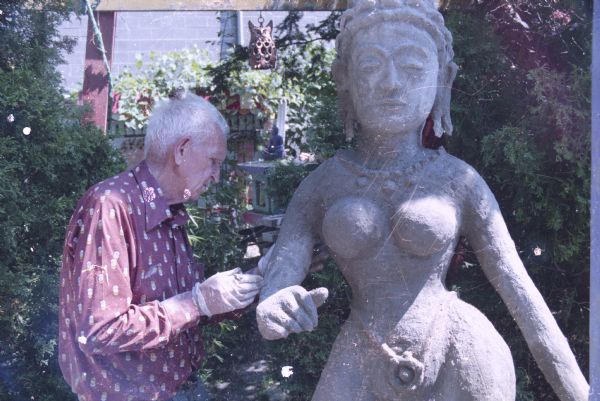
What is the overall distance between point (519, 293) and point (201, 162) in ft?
3.38

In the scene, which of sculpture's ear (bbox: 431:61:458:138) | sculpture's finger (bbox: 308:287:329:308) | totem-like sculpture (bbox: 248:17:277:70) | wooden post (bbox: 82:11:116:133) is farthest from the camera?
totem-like sculpture (bbox: 248:17:277:70)

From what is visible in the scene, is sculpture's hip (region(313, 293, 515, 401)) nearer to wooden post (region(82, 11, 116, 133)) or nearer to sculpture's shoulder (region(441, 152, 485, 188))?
sculpture's shoulder (region(441, 152, 485, 188))

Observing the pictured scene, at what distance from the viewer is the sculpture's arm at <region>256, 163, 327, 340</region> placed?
6.45 ft

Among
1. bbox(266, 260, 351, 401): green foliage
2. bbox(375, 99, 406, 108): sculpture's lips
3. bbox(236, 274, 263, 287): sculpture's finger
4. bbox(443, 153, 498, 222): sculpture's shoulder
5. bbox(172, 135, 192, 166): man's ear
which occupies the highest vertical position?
bbox(375, 99, 406, 108): sculpture's lips

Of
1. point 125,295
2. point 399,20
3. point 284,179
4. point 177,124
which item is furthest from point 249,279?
point 284,179

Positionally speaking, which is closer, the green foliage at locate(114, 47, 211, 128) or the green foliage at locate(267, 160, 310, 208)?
the green foliage at locate(267, 160, 310, 208)

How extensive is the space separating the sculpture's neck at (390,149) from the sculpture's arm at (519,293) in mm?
196

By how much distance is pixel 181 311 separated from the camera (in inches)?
82.0

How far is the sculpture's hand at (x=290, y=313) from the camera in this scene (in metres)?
1.96

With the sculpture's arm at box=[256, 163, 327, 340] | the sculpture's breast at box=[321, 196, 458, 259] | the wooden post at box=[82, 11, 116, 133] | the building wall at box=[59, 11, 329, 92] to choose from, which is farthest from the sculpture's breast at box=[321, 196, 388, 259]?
the building wall at box=[59, 11, 329, 92]

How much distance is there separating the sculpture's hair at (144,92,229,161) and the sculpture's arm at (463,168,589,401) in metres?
0.82

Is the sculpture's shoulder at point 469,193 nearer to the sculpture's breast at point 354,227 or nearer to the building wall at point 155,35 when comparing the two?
the sculpture's breast at point 354,227

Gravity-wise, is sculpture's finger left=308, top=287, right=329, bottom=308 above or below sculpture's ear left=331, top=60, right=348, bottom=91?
below

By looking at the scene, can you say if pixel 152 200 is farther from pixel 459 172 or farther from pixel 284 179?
pixel 284 179
